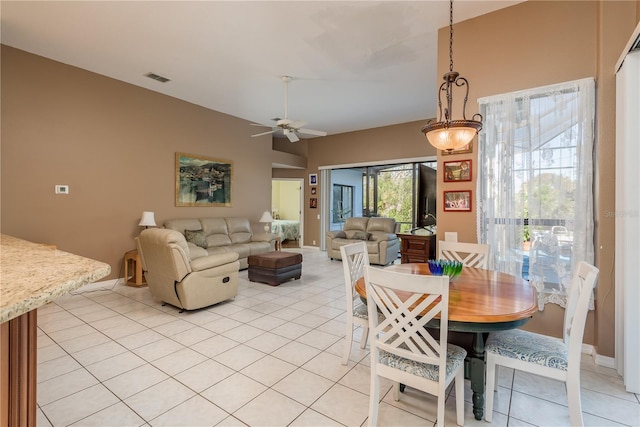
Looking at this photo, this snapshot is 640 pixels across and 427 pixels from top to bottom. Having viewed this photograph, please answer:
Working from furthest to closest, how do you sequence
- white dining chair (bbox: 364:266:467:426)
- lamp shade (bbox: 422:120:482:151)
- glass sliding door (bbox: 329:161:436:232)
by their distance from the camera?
glass sliding door (bbox: 329:161:436:232)
lamp shade (bbox: 422:120:482:151)
white dining chair (bbox: 364:266:467:426)

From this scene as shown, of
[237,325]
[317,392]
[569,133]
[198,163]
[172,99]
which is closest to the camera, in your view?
[317,392]

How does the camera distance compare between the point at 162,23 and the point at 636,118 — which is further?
the point at 162,23

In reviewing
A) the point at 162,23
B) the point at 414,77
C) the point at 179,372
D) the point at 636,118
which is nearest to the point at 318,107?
the point at 414,77

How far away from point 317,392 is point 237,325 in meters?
1.47

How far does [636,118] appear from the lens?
2.21 metres

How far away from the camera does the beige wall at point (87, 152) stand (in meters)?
3.91

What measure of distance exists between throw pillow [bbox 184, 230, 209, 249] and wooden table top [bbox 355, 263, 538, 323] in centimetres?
415

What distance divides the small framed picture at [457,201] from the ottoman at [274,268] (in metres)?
2.70

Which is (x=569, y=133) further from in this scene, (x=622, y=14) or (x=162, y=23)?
(x=162, y=23)

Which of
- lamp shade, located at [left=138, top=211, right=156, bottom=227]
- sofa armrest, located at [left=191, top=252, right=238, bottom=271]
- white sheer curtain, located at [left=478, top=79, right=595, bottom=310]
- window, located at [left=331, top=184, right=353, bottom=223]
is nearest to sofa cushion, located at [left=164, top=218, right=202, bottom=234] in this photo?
lamp shade, located at [left=138, top=211, right=156, bottom=227]

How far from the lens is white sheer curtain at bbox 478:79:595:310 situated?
265 cm

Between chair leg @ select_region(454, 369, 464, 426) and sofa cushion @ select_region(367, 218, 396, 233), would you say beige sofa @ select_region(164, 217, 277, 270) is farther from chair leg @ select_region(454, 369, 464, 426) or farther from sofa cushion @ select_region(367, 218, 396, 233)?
chair leg @ select_region(454, 369, 464, 426)

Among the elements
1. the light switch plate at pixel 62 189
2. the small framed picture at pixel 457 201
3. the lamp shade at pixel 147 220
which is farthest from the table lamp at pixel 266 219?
the small framed picture at pixel 457 201

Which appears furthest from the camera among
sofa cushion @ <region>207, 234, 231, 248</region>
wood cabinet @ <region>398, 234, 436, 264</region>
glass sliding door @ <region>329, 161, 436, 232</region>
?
glass sliding door @ <region>329, 161, 436, 232</region>
